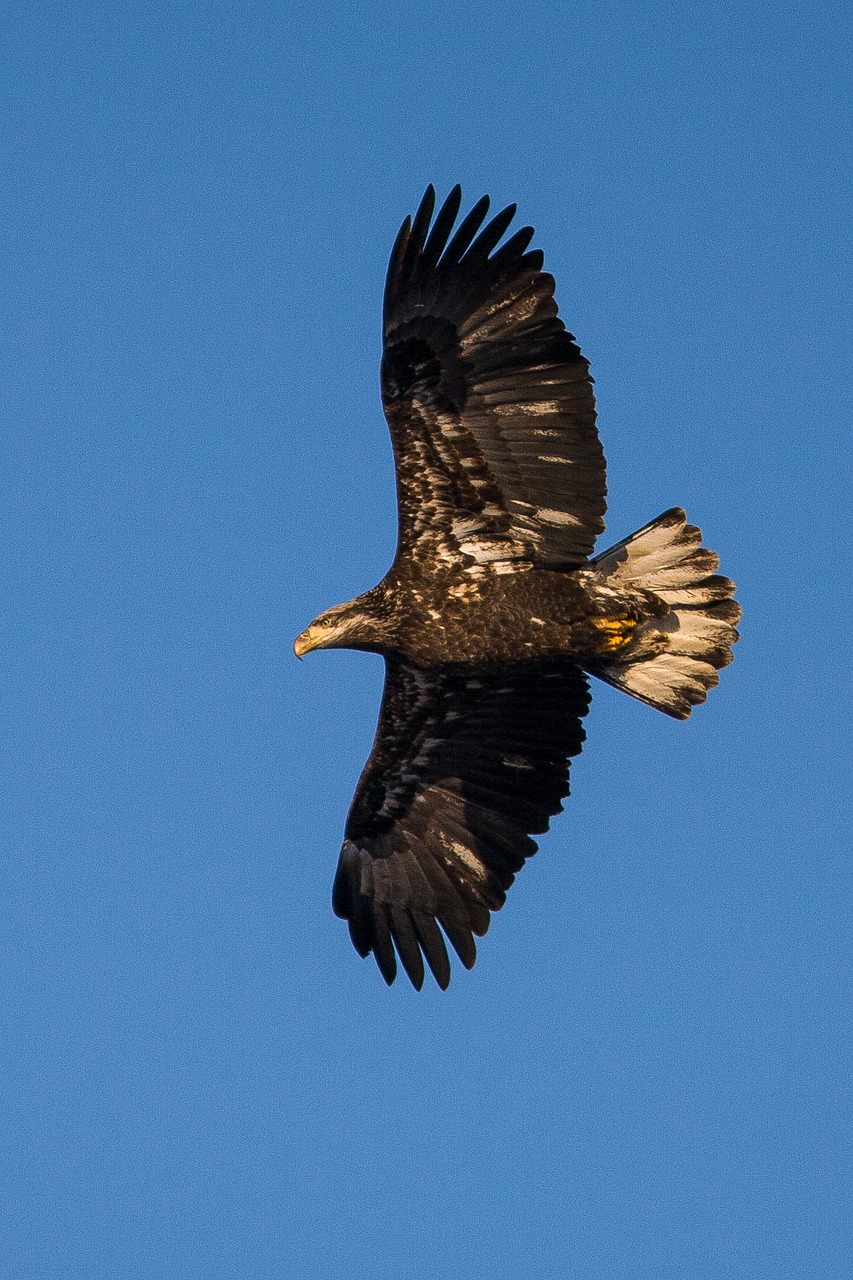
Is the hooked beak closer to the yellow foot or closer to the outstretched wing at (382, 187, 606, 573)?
the outstretched wing at (382, 187, 606, 573)

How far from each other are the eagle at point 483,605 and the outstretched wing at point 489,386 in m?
0.01

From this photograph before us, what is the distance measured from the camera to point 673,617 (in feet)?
39.9

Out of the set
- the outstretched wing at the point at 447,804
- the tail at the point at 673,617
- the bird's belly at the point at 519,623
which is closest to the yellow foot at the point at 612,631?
the bird's belly at the point at 519,623

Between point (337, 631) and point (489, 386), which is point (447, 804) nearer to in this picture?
point (337, 631)

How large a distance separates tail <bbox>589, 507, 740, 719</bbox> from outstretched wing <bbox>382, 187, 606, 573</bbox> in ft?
1.68

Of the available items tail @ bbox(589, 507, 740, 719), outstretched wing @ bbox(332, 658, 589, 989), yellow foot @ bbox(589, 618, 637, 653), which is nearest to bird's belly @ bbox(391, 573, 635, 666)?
yellow foot @ bbox(589, 618, 637, 653)

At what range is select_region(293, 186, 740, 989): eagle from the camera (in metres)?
11.3

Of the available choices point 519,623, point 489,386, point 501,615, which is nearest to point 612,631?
point 519,623

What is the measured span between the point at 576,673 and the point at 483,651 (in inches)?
30.7

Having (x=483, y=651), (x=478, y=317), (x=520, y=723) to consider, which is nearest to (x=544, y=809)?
(x=520, y=723)

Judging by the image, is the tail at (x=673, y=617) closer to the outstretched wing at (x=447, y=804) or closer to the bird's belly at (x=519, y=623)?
the bird's belly at (x=519, y=623)

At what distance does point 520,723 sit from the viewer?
12602 millimetres

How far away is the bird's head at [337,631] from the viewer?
1192 cm

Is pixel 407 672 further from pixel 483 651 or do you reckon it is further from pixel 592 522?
pixel 592 522
